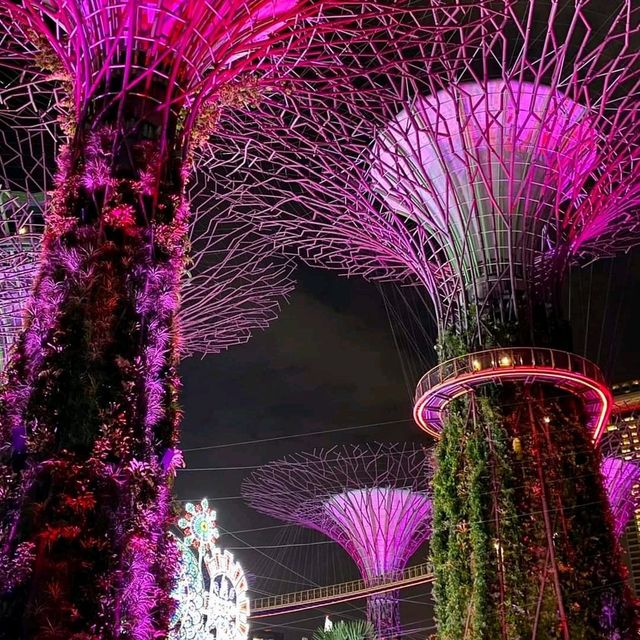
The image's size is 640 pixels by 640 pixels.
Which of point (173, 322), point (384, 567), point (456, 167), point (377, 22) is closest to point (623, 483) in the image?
point (384, 567)

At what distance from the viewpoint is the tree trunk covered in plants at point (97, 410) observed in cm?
784

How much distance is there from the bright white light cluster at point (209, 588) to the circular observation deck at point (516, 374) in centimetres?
848

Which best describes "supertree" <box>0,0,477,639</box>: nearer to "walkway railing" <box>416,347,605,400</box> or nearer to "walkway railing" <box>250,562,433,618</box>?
"walkway railing" <box>416,347,605,400</box>

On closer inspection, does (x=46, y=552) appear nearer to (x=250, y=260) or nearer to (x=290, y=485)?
(x=250, y=260)

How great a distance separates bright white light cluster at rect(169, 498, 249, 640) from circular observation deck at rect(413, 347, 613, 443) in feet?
27.8

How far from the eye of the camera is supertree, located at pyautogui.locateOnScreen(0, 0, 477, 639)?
7.93m

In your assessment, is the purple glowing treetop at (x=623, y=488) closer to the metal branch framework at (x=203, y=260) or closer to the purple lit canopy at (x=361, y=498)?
the purple lit canopy at (x=361, y=498)

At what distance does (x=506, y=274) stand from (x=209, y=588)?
13160 mm

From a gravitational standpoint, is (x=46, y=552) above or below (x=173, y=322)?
below

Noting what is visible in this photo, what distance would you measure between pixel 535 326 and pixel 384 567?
2013cm

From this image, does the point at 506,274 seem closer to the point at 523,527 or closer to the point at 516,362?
the point at 516,362

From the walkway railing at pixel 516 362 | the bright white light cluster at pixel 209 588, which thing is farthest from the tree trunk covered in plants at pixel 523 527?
the bright white light cluster at pixel 209 588

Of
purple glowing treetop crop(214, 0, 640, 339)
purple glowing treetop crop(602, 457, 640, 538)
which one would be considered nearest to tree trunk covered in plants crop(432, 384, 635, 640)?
purple glowing treetop crop(214, 0, 640, 339)

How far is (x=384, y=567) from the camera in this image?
123 feet
